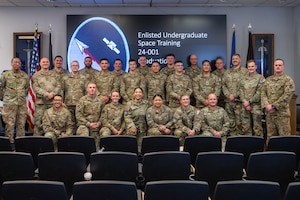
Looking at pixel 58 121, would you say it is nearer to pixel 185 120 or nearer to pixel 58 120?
pixel 58 120

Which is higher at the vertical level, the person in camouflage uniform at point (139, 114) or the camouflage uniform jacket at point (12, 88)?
the camouflage uniform jacket at point (12, 88)

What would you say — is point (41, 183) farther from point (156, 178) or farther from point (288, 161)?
point (288, 161)

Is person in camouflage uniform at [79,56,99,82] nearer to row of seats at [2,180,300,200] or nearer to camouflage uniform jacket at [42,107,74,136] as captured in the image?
camouflage uniform jacket at [42,107,74,136]

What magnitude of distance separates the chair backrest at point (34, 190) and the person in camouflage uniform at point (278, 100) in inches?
188

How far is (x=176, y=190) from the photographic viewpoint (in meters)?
2.01

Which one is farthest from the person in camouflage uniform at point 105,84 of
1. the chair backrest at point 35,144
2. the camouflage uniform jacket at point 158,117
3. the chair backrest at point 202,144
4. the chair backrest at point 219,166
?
the chair backrest at point 219,166

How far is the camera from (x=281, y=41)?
8797mm

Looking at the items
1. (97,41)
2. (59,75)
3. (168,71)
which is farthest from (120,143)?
(97,41)

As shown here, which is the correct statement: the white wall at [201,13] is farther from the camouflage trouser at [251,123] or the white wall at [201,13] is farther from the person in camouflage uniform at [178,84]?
the camouflage trouser at [251,123]

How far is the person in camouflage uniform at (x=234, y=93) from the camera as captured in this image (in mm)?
6836

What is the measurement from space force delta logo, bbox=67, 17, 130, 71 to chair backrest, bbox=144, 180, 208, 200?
6.66 metres

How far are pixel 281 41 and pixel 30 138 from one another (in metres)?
7.11

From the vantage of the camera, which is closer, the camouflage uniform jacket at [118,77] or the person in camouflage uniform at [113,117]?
the person in camouflage uniform at [113,117]

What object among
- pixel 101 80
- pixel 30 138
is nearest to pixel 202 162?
pixel 30 138
